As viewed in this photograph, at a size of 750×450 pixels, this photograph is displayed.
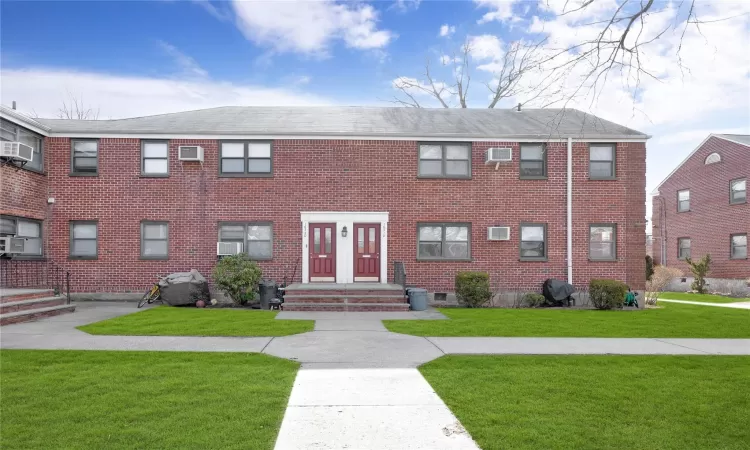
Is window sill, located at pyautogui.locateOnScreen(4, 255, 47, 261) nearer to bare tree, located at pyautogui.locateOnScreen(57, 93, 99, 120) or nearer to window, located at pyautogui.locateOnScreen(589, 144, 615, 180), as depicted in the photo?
window, located at pyautogui.locateOnScreen(589, 144, 615, 180)

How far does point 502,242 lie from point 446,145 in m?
3.78

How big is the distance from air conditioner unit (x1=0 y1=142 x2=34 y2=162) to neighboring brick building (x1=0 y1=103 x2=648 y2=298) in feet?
6.31

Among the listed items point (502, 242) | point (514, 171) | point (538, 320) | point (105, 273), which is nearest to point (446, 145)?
point (514, 171)

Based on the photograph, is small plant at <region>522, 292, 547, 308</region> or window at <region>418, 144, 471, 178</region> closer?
small plant at <region>522, 292, 547, 308</region>

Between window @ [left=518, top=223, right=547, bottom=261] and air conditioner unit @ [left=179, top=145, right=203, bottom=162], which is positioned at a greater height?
air conditioner unit @ [left=179, top=145, right=203, bottom=162]

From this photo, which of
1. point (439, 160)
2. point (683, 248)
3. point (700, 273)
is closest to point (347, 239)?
point (439, 160)

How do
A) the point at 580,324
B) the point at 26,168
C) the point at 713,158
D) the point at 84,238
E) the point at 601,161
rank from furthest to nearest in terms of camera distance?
the point at 713,158 < the point at 601,161 < the point at 84,238 < the point at 26,168 < the point at 580,324

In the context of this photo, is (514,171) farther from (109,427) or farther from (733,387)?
(109,427)

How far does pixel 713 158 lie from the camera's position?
91.7 feet

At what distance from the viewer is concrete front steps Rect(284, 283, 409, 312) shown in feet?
49.1

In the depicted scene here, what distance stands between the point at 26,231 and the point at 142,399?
13391 millimetres

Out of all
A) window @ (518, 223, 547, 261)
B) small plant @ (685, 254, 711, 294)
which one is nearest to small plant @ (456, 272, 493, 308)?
window @ (518, 223, 547, 261)

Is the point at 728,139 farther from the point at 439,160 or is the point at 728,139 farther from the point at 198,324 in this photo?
the point at 198,324

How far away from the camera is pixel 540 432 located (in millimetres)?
4590
